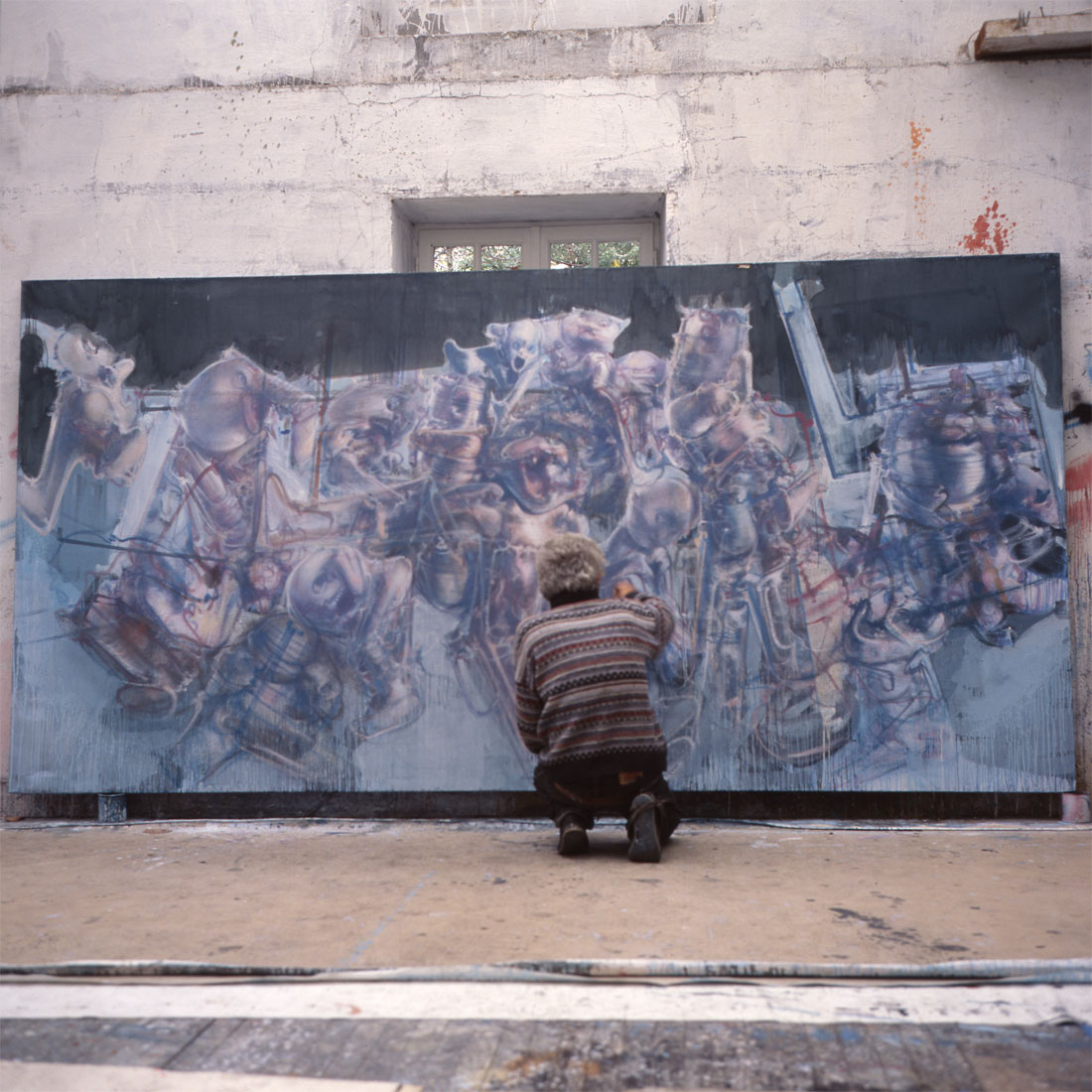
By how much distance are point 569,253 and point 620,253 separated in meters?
0.26

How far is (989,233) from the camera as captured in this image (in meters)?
4.95

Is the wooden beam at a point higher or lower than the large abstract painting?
higher

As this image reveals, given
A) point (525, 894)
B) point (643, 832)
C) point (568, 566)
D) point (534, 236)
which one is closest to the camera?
point (525, 894)

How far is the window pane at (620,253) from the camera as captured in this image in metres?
5.38

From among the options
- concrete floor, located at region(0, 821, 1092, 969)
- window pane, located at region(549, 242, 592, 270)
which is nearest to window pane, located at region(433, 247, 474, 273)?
window pane, located at region(549, 242, 592, 270)

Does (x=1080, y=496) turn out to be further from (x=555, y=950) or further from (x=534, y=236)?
(x=555, y=950)

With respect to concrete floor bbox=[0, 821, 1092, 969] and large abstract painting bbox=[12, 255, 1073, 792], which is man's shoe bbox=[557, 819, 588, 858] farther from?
large abstract painting bbox=[12, 255, 1073, 792]

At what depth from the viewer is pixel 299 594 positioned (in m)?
4.88

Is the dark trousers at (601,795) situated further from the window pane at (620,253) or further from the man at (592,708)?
the window pane at (620,253)

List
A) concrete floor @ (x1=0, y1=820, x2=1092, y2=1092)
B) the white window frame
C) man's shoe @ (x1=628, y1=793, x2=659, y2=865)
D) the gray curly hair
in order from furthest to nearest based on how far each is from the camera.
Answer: the white window frame < the gray curly hair < man's shoe @ (x1=628, y1=793, x2=659, y2=865) < concrete floor @ (x1=0, y1=820, x2=1092, y2=1092)

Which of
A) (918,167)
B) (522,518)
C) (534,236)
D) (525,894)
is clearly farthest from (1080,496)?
(525,894)

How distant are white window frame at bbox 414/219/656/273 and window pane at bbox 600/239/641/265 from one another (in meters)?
0.02

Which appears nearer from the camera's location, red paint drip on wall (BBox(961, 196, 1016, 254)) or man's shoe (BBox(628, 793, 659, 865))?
man's shoe (BBox(628, 793, 659, 865))

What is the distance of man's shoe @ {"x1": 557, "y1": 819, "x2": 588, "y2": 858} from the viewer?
4.10m
